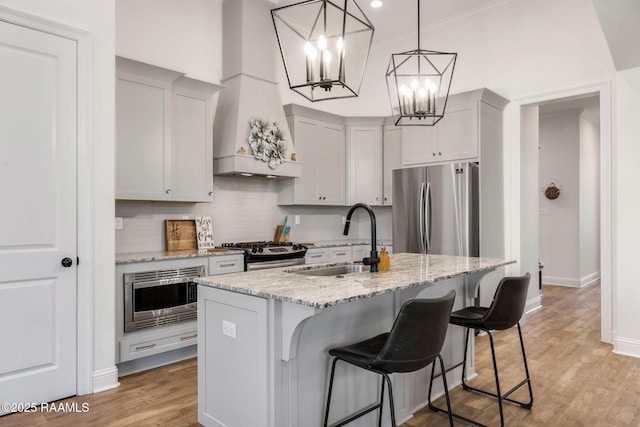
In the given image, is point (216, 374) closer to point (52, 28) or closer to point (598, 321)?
Result: point (52, 28)

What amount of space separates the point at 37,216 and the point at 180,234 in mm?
1497

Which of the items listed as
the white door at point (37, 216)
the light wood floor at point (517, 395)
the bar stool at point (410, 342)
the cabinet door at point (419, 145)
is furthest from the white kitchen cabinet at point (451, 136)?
the white door at point (37, 216)

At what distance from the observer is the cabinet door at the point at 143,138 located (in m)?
3.46

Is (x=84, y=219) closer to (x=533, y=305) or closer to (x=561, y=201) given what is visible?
(x=533, y=305)

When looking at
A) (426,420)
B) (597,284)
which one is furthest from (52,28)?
(597,284)

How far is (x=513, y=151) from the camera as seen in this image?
15.6ft

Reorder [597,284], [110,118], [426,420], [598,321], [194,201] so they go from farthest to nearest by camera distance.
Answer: [597,284] < [598,321] < [194,201] < [110,118] < [426,420]

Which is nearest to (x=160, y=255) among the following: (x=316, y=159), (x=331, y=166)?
(x=316, y=159)

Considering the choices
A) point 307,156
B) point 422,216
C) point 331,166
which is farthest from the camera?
point 331,166

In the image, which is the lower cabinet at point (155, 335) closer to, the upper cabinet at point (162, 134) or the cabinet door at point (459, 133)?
the upper cabinet at point (162, 134)

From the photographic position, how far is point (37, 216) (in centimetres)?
271

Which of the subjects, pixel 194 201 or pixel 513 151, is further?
pixel 513 151

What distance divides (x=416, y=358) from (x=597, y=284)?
23.1 feet

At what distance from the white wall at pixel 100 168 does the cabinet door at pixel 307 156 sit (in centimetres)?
230
